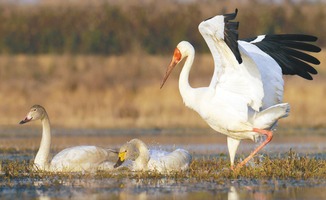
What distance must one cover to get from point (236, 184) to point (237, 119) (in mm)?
1407

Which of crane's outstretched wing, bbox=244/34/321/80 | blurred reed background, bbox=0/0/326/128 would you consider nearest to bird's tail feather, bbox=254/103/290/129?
crane's outstretched wing, bbox=244/34/321/80

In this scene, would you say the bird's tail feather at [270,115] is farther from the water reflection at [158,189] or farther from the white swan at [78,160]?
the white swan at [78,160]

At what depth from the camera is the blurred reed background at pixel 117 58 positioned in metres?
23.0

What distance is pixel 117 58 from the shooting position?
2914 centimetres

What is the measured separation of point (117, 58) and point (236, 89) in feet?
55.8

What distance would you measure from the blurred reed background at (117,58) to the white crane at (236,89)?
902cm

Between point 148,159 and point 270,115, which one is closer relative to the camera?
A: point 270,115

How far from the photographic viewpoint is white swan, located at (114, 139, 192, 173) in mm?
12562

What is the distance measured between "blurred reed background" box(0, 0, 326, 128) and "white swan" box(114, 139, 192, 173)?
874 cm

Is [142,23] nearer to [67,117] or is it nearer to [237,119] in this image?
[67,117]

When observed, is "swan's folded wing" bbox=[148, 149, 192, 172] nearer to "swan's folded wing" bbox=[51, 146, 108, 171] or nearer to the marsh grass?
"swan's folded wing" bbox=[51, 146, 108, 171]

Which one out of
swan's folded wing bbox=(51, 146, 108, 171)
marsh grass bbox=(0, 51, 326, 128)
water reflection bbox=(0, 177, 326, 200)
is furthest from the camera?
marsh grass bbox=(0, 51, 326, 128)

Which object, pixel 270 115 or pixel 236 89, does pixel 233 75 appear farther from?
pixel 270 115

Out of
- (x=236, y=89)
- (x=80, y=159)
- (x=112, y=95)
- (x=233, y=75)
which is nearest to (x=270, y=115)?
(x=236, y=89)
